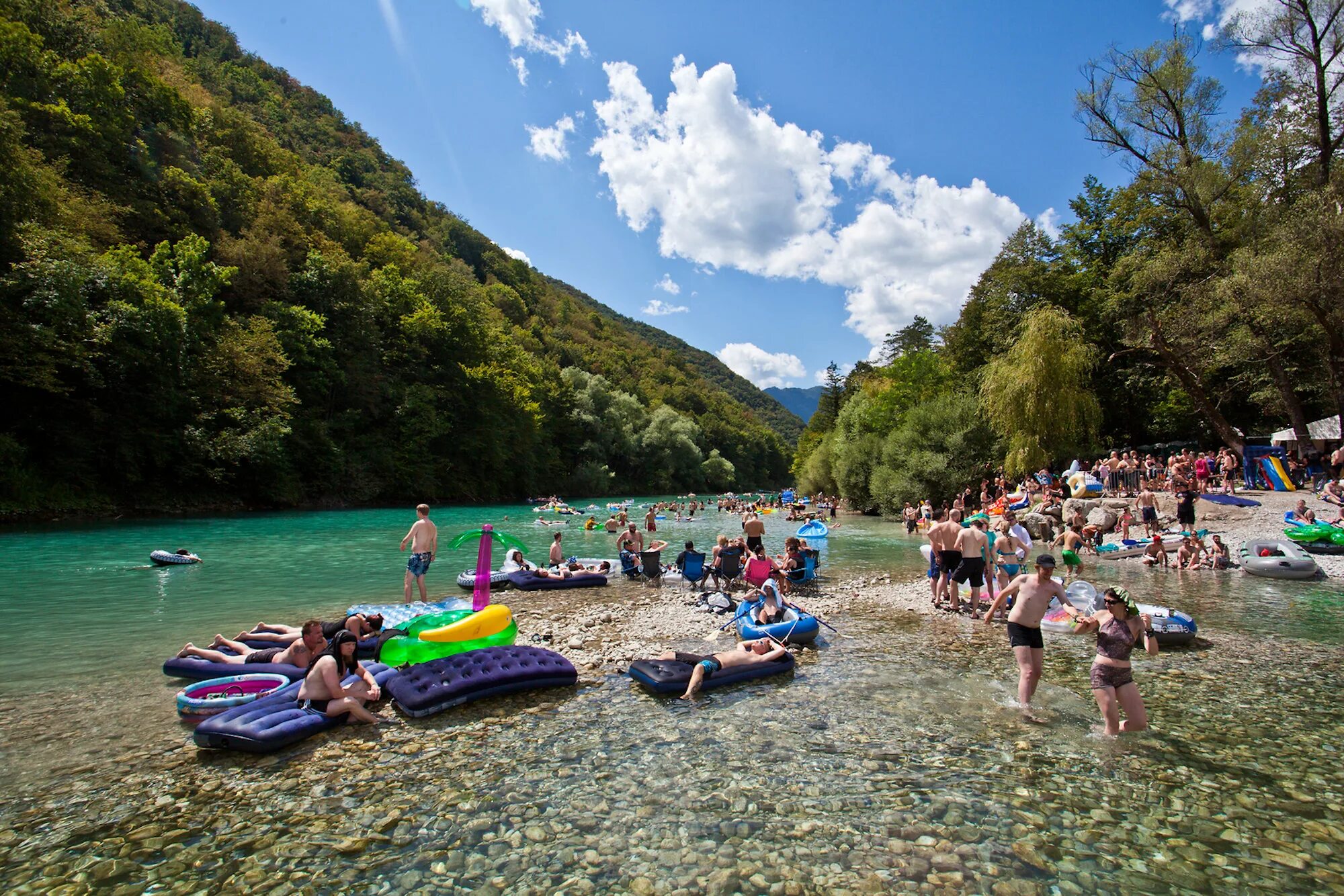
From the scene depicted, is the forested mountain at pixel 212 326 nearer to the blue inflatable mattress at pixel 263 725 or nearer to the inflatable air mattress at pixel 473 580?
the inflatable air mattress at pixel 473 580

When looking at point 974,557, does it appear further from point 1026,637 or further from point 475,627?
point 475,627

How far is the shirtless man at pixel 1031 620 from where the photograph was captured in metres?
6.71

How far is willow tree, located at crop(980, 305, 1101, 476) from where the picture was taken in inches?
1156

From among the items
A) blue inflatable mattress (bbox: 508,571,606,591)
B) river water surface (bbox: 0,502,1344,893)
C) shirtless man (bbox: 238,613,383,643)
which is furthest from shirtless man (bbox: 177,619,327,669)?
blue inflatable mattress (bbox: 508,571,606,591)

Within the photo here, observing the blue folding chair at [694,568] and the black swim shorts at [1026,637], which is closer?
the black swim shorts at [1026,637]

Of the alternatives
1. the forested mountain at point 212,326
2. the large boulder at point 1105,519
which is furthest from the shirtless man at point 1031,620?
the forested mountain at point 212,326

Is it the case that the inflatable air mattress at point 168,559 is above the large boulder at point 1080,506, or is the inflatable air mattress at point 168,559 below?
Result: below

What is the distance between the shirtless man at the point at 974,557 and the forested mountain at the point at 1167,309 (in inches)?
692

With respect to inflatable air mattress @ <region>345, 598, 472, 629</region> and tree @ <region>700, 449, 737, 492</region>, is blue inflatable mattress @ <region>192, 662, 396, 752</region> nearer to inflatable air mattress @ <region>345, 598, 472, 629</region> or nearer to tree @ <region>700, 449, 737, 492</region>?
inflatable air mattress @ <region>345, 598, 472, 629</region>

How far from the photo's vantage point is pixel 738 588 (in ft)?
47.0

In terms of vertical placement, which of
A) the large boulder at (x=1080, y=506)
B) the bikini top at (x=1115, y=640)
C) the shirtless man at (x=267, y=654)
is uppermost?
the large boulder at (x=1080, y=506)

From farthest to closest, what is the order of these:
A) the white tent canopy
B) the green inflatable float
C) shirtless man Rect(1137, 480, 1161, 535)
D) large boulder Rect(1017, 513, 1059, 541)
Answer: the white tent canopy, large boulder Rect(1017, 513, 1059, 541), shirtless man Rect(1137, 480, 1161, 535), the green inflatable float

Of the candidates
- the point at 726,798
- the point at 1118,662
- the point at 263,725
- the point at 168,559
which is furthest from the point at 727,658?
the point at 168,559

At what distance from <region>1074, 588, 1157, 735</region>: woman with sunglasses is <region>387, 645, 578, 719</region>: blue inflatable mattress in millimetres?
5747
